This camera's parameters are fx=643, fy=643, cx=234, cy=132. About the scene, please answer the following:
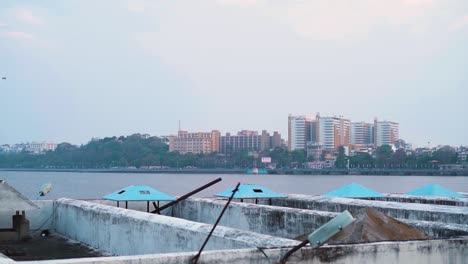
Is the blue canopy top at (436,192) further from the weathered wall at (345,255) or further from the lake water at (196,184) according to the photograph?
the lake water at (196,184)

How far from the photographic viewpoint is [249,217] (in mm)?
14484

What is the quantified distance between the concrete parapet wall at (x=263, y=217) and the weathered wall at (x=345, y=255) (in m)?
3.09

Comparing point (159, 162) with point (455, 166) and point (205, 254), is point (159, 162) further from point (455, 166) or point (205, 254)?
point (205, 254)

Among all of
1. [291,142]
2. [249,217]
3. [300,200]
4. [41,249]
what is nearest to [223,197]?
[300,200]

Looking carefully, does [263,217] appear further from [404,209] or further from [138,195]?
[138,195]

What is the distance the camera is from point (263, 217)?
14.0 m

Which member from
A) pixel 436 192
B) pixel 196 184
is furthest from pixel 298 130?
pixel 436 192

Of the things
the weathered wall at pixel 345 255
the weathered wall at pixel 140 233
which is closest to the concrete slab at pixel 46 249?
the weathered wall at pixel 140 233

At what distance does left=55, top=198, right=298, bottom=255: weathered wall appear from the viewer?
30.6 feet

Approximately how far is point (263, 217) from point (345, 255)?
606 cm

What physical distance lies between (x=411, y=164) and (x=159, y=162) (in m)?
53.4

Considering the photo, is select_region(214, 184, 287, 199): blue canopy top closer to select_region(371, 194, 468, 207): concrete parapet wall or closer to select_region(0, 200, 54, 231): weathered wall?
select_region(371, 194, 468, 207): concrete parapet wall

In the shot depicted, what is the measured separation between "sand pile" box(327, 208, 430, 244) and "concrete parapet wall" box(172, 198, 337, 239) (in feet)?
6.73

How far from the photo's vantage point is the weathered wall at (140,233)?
30.6 feet
